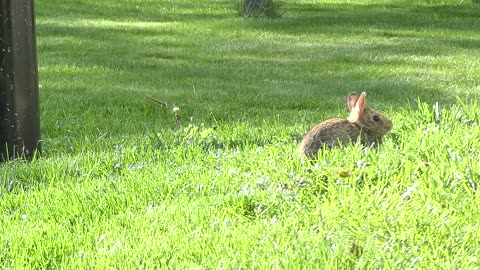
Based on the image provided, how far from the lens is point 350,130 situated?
542cm

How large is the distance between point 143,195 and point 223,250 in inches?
45.8

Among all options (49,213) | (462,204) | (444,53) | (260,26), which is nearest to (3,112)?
(49,213)

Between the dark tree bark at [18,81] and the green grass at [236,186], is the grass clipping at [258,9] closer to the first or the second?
the green grass at [236,186]

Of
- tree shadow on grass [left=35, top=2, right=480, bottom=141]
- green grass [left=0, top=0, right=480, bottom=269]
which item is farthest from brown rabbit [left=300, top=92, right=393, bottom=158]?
tree shadow on grass [left=35, top=2, right=480, bottom=141]

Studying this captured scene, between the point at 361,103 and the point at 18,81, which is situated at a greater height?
the point at 361,103

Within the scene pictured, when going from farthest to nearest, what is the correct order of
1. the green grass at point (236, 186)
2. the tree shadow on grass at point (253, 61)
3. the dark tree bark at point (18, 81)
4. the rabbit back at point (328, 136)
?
the tree shadow on grass at point (253, 61)
the dark tree bark at point (18, 81)
the rabbit back at point (328, 136)
the green grass at point (236, 186)

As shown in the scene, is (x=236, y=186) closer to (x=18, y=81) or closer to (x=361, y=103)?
(x=361, y=103)

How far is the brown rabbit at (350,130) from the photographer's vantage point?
5168 millimetres

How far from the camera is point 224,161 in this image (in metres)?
5.30

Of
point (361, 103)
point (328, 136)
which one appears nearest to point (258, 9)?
point (361, 103)

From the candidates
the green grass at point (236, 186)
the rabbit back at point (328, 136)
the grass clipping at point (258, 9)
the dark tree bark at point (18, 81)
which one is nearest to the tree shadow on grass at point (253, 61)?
the green grass at point (236, 186)

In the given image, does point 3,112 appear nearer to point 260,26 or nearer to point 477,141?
point 477,141

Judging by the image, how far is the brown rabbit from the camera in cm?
517

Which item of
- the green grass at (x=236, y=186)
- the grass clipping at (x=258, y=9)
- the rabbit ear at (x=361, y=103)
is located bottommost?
the grass clipping at (x=258, y=9)
